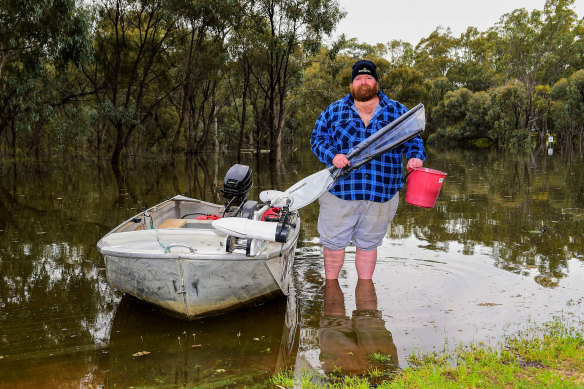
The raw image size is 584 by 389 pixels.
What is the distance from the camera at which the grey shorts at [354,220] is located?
5027 millimetres

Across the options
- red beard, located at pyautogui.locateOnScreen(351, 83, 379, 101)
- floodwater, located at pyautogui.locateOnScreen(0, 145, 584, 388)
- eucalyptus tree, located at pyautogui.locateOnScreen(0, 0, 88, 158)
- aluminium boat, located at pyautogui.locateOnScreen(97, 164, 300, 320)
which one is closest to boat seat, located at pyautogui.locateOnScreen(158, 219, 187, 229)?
floodwater, located at pyautogui.locateOnScreen(0, 145, 584, 388)

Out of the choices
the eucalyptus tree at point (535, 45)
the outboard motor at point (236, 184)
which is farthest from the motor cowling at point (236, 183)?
the eucalyptus tree at point (535, 45)

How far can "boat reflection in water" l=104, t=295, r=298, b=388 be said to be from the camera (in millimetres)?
3658

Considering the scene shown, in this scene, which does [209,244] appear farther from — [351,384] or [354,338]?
[351,384]

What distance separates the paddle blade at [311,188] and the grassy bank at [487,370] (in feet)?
5.33

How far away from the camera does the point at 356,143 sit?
196 inches

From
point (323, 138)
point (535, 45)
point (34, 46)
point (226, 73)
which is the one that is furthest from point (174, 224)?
point (535, 45)

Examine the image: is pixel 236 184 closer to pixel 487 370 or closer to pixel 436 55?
pixel 487 370

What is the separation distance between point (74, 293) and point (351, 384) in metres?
3.43

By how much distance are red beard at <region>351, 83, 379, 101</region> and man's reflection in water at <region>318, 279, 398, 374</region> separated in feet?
6.20

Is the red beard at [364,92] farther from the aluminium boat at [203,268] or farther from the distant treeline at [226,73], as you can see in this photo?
the distant treeline at [226,73]

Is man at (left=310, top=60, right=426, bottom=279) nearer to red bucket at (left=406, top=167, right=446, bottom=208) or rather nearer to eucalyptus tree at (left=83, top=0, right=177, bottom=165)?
red bucket at (left=406, top=167, right=446, bottom=208)

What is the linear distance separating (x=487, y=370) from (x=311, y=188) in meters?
2.18

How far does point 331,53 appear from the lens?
3130cm
